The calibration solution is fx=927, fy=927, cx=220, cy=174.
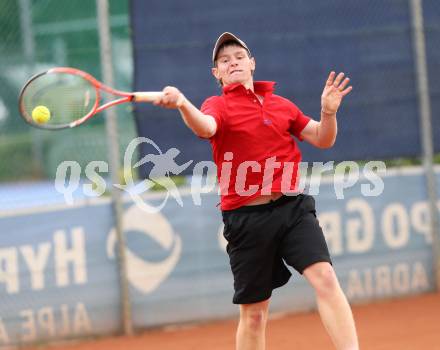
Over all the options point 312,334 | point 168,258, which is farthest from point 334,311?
point 168,258

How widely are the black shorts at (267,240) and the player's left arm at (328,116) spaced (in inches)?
13.3

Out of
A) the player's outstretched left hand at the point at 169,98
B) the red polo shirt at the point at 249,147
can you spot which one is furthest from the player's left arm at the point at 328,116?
the player's outstretched left hand at the point at 169,98

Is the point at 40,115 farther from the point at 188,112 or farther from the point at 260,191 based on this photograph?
the point at 260,191

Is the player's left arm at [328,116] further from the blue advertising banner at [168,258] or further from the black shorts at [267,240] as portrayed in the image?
the blue advertising banner at [168,258]

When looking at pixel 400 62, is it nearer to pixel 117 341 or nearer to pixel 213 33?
pixel 213 33

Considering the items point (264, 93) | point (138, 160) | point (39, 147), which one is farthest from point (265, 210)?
point (39, 147)

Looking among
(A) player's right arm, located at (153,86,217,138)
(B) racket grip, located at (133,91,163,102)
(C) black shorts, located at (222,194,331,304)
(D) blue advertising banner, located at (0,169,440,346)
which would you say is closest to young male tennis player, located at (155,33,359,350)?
(C) black shorts, located at (222,194,331,304)

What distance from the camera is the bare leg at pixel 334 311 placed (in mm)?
4430

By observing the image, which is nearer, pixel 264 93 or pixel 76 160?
pixel 264 93

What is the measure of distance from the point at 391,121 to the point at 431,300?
4.85ft

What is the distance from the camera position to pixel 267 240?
15.2ft

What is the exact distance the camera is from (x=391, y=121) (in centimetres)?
754

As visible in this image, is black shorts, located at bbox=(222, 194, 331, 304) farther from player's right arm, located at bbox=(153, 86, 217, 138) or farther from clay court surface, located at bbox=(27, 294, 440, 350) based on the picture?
clay court surface, located at bbox=(27, 294, 440, 350)

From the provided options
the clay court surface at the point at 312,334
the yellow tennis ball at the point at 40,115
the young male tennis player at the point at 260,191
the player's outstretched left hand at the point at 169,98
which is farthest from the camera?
the clay court surface at the point at 312,334
